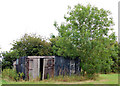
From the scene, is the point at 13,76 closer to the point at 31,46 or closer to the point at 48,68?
the point at 48,68

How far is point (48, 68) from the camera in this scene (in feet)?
60.4

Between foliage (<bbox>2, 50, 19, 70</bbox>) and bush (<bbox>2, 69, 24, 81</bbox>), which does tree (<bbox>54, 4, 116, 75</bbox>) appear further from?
foliage (<bbox>2, 50, 19, 70</bbox>)

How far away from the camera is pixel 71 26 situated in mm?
19719

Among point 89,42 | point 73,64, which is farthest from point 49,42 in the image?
point 89,42

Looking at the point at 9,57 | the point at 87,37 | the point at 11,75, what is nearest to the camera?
the point at 87,37

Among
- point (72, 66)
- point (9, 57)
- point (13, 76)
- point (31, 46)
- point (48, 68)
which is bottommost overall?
point (13, 76)

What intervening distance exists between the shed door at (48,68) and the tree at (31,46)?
555 inches

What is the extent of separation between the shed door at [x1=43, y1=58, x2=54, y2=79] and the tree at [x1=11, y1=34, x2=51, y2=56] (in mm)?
14106

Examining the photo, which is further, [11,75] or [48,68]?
[11,75]

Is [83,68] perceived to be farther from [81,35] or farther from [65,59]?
[81,35]

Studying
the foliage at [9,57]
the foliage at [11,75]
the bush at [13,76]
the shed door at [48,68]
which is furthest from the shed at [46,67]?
the foliage at [9,57]

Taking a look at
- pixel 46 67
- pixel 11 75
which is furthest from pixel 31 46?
pixel 46 67

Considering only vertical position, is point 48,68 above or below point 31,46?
below

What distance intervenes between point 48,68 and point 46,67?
23cm
